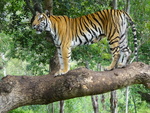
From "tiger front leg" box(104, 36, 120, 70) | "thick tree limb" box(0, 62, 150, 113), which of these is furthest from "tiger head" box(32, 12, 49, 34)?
"tiger front leg" box(104, 36, 120, 70)

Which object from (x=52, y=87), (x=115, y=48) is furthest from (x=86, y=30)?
(x=52, y=87)

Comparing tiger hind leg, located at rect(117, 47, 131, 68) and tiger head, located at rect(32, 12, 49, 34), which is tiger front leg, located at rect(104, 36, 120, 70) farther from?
tiger head, located at rect(32, 12, 49, 34)

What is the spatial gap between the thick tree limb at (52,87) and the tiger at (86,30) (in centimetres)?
56

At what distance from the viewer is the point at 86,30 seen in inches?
190

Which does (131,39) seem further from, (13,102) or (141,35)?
(13,102)

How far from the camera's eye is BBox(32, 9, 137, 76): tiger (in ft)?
15.1

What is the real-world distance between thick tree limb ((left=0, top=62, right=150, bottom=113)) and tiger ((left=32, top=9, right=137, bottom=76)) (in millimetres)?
563

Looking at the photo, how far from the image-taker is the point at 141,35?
26.5 feet

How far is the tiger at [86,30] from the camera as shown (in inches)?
181

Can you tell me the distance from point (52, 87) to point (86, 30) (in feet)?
4.79

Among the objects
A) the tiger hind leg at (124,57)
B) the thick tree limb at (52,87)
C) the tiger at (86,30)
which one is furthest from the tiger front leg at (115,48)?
the thick tree limb at (52,87)

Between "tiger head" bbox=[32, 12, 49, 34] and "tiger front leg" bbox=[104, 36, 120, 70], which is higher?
"tiger head" bbox=[32, 12, 49, 34]

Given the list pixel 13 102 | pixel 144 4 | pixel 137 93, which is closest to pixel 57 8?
pixel 144 4

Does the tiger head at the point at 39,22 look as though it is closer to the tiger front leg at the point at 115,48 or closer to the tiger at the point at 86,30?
the tiger at the point at 86,30
